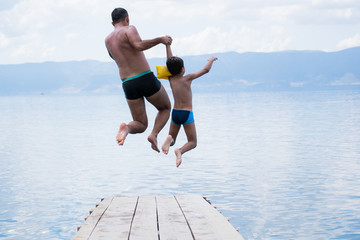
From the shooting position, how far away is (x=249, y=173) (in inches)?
1850

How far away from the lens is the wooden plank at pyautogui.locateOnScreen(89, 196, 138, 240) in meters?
9.71

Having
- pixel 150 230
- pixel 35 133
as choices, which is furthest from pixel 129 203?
pixel 35 133

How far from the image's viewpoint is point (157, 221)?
1090cm

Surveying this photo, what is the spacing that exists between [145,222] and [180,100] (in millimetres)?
2896

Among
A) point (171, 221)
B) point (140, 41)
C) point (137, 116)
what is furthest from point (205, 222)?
point (140, 41)

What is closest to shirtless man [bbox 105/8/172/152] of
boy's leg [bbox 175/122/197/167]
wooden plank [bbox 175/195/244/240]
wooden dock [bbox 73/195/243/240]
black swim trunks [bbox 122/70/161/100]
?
black swim trunks [bbox 122/70/161/100]

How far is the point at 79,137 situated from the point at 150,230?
216ft

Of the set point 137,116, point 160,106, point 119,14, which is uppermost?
point 119,14

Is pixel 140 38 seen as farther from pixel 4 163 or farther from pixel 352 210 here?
pixel 4 163

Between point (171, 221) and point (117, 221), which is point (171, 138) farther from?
point (117, 221)

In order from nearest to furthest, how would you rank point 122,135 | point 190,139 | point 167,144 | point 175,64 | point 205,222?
point 122,135, point 175,64, point 167,144, point 190,139, point 205,222

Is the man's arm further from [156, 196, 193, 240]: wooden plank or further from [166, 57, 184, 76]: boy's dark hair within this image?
[156, 196, 193, 240]: wooden plank

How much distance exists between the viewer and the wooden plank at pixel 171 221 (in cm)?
963

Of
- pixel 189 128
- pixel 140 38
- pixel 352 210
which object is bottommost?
pixel 352 210
